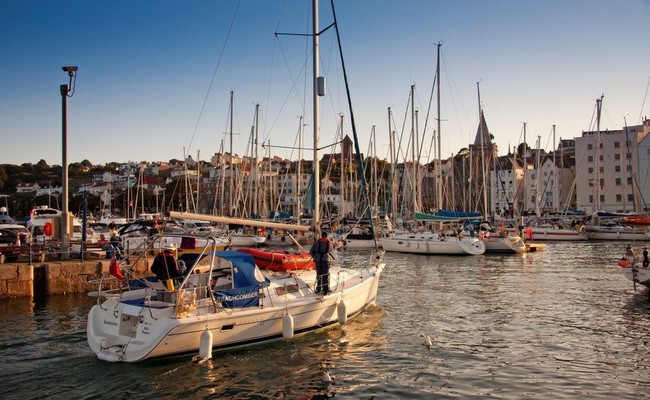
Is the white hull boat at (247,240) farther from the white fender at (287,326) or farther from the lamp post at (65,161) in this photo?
the white fender at (287,326)

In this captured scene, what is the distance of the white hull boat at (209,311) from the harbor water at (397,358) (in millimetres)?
457

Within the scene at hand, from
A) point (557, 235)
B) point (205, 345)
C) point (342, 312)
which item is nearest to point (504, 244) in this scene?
point (557, 235)

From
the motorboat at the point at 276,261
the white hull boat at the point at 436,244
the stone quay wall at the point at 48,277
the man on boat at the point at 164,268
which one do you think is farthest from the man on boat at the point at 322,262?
the white hull boat at the point at 436,244

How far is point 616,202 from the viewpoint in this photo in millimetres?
109875

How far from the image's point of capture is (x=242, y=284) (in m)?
15.4

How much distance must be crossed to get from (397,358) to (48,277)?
16.7 meters

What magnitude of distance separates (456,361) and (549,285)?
16.5 m

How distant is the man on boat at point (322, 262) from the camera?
1730 cm

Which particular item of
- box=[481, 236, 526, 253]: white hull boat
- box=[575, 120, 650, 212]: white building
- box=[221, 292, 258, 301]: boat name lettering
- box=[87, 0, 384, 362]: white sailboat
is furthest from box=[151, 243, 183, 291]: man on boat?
box=[575, 120, 650, 212]: white building

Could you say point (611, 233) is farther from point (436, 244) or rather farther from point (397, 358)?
point (397, 358)

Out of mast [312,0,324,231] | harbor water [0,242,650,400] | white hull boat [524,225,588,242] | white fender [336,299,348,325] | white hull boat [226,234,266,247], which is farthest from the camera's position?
white hull boat [524,225,588,242]

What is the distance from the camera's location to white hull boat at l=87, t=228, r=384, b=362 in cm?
1338

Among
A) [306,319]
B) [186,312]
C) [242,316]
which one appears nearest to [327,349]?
[306,319]

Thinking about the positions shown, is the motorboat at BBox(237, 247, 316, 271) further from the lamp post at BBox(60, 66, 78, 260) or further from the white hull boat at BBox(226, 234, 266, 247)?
the white hull boat at BBox(226, 234, 266, 247)
